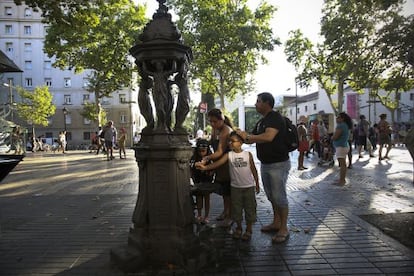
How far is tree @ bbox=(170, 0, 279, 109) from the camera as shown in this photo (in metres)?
24.8

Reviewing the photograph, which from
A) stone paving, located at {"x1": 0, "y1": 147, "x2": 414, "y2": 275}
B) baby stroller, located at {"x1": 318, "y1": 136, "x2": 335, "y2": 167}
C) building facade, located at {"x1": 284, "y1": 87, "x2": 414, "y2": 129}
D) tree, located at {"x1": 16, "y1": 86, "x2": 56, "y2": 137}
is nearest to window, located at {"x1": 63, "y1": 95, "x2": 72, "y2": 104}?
tree, located at {"x1": 16, "y1": 86, "x2": 56, "y2": 137}

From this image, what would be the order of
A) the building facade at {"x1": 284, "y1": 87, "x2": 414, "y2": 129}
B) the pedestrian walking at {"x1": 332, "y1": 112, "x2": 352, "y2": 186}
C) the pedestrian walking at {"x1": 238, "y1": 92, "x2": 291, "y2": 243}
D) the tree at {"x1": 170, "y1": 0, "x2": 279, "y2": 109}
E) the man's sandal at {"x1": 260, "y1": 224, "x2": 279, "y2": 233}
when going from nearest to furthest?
1. the pedestrian walking at {"x1": 238, "y1": 92, "x2": 291, "y2": 243}
2. the man's sandal at {"x1": 260, "y1": 224, "x2": 279, "y2": 233}
3. the pedestrian walking at {"x1": 332, "y1": 112, "x2": 352, "y2": 186}
4. the tree at {"x1": 170, "y1": 0, "x2": 279, "y2": 109}
5. the building facade at {"x1": 284, "y1": 87, "x2": 414, "y2": 129}

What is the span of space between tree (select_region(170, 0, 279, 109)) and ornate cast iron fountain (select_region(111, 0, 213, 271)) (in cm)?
2073

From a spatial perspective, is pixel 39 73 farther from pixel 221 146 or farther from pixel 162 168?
pixel 162 168

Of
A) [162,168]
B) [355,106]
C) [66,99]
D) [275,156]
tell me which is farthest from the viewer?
[66,99]

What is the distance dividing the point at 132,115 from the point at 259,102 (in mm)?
56121

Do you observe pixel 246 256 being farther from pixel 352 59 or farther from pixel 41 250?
pixel 352 59

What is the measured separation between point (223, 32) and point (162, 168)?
22156 millimetres

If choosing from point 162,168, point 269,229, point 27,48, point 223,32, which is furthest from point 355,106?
point 162,168

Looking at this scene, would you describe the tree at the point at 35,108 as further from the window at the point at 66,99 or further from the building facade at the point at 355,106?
the building facade at the point at 355,106

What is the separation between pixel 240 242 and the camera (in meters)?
4.77

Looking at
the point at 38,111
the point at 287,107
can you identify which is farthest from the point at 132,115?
the point at 287,107

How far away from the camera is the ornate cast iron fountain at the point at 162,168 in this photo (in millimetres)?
4023

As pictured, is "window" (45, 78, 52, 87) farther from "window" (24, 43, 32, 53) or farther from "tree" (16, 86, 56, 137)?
"tree" (16, 86, 56, 137)
